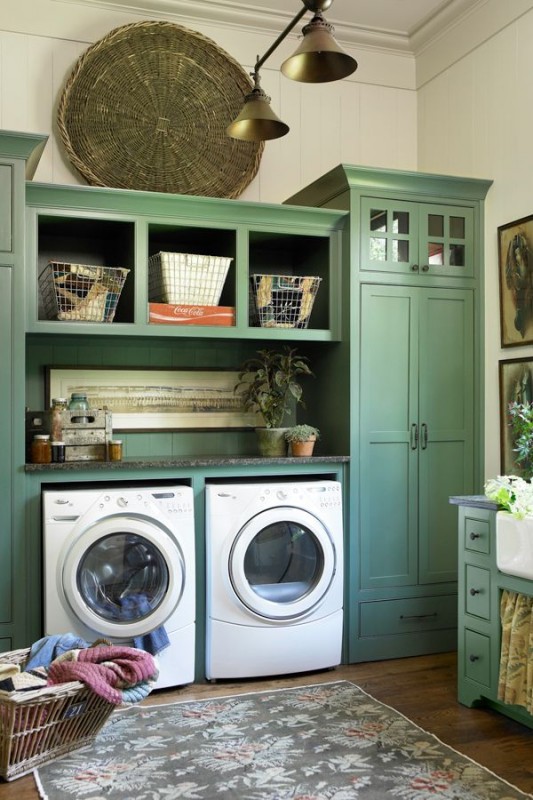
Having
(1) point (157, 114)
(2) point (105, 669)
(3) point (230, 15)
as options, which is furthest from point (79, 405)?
(3) point (230, 15)

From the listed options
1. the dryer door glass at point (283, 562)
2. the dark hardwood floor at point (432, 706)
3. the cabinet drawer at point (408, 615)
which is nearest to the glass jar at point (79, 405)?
the dryer door glass at point (283, 562)

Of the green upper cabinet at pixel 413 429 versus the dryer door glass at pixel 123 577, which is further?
the green upper cabinet at pixel 413 429

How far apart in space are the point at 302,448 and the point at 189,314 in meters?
0.83

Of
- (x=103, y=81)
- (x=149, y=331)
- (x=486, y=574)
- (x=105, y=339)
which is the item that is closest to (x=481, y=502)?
(x=486, y=574)

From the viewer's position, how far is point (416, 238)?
3943 millimetres

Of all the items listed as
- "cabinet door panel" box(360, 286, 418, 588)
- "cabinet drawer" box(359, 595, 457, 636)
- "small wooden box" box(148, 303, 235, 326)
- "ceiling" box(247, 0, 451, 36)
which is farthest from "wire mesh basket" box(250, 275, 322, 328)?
"ceiling" box(247, 0, 451, 36)

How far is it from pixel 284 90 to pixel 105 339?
1744mm

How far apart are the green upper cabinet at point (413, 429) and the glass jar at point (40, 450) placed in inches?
57.3

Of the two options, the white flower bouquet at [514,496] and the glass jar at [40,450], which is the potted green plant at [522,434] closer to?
the white flower bouquet at [514,496]

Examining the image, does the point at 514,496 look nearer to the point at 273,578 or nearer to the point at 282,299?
the point at 273,578

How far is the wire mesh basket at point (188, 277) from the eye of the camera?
3.65 m

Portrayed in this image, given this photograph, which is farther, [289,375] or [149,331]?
[289,375]

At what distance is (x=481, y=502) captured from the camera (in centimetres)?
316

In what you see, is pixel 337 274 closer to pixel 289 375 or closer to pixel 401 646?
pixel 289 375
